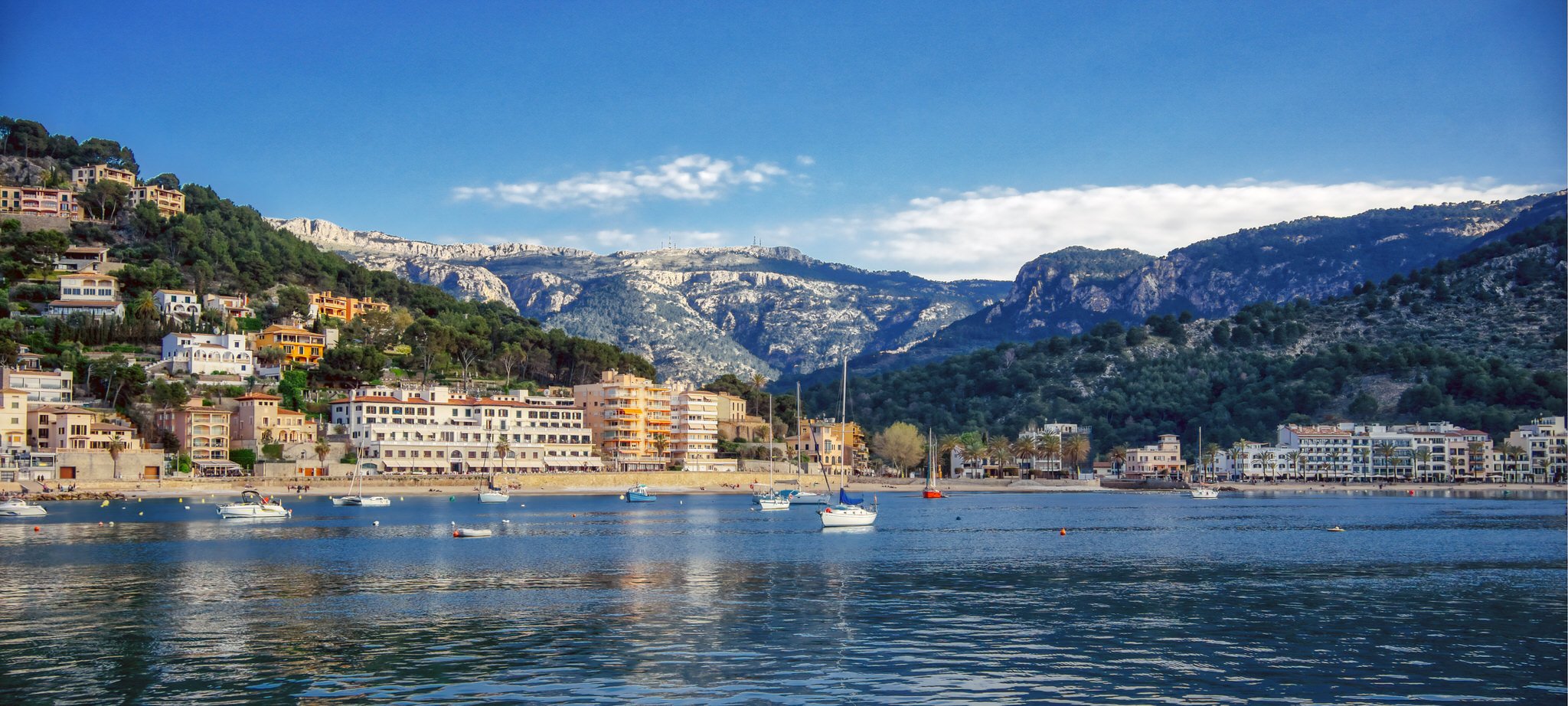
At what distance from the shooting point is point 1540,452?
488ft

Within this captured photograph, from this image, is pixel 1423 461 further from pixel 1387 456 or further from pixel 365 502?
pixel 365 502

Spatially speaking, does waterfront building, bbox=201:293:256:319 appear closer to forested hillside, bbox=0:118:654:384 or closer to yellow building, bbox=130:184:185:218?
forested hillside, bbox=0:118:654:384

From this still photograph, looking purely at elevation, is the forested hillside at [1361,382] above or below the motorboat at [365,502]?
above

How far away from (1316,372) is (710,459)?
277 feet

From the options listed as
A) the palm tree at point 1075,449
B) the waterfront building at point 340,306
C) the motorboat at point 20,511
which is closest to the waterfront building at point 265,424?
the motorboat at point 20,511

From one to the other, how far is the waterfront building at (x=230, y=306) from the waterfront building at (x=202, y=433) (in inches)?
1252

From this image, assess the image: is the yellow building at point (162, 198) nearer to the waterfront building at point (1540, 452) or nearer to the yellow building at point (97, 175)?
the yellow building at point (97, 175)

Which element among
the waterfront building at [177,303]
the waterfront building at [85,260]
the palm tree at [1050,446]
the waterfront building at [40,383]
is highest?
the waterfront building at [85,260]

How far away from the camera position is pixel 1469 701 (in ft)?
76.1

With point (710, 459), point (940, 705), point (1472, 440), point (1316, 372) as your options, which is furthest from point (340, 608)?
point (1316, 372)

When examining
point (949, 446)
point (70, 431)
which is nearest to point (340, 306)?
point (70, 431)

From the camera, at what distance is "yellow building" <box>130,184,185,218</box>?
6604 inches

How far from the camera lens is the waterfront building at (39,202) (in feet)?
528

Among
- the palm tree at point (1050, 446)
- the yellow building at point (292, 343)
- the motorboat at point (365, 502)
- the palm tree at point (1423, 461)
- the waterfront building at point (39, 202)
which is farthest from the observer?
the waterfront building at point (39, 202)
